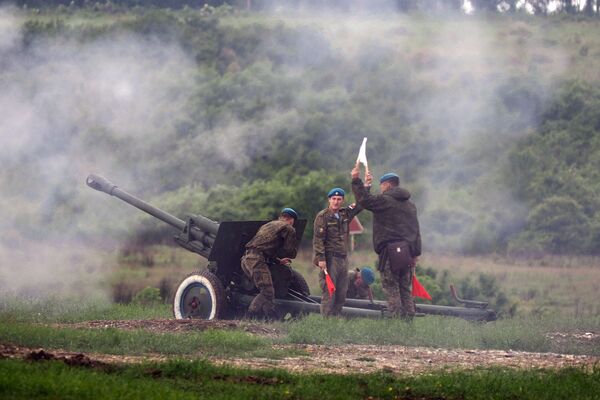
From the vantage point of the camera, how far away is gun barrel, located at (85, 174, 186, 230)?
17516mm

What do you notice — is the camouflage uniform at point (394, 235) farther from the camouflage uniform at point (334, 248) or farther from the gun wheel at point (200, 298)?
the gun wheel at point (200, 298)

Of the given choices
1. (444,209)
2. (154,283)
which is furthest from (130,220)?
(444,209)

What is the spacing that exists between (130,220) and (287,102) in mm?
10613

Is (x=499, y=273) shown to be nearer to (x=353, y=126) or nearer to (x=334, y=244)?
(x=334, y=244)

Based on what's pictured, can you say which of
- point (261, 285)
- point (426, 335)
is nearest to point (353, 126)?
point (261, 285)

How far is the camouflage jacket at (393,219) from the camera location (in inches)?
621

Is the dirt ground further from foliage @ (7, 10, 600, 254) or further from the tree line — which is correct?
the tree line

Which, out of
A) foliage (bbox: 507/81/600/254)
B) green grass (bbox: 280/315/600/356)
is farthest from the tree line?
green grass (bbox: 280/315/600/356)

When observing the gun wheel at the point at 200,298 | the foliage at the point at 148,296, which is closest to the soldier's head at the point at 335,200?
the gun wheel at the point at 200,298

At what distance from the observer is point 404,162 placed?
37.9m

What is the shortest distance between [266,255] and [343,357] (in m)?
3.69

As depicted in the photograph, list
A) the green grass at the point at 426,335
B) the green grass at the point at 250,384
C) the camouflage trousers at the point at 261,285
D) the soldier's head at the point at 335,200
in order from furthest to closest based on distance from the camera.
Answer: the soldier's head at the point at 335,200 < the camouflage trousers at the point at 261,285 < the green grass at the point at 426,335 < the green grass at the point at 250,384

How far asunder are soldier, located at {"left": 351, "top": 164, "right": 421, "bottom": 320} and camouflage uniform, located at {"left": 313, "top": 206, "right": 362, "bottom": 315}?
0.29 meters

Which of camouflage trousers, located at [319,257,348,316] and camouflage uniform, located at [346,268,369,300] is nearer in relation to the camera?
camouflage trousers, located at [319,257,348,316]
